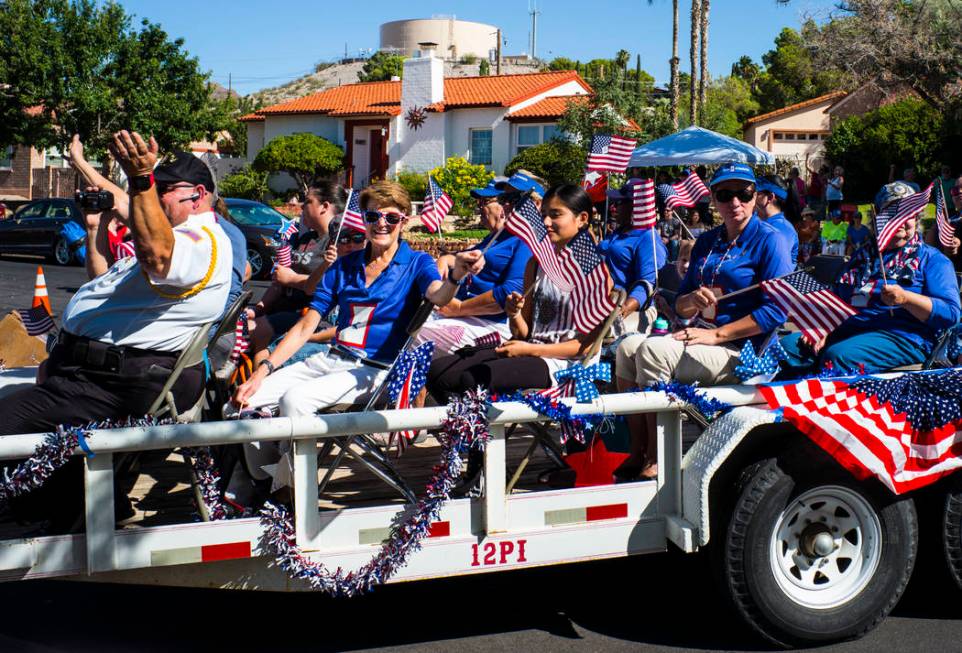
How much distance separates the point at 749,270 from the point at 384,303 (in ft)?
5.88

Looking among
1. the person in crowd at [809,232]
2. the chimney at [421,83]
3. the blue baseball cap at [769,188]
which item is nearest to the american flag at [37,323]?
the blue baseball cap at [769,188]

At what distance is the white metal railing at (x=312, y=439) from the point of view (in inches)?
130

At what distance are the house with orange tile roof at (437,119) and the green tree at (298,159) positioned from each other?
196 centimetres

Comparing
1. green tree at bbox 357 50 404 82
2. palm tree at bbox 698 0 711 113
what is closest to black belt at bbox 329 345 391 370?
palm tree at bbox 698 0 711 113

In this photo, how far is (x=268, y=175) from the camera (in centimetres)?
4119

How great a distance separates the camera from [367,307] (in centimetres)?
482

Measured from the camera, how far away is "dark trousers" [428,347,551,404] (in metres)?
4.59

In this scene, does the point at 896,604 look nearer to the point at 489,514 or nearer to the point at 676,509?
the point at 676,509

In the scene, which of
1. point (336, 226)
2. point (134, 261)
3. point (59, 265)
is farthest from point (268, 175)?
point (134, 261)

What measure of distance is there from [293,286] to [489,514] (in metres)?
3.17

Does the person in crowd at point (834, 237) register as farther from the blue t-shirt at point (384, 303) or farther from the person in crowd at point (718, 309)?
the blue t-shirt at point (384, 303)

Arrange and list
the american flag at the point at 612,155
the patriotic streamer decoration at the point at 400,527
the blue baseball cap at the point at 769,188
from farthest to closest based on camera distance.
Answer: the blue baseball cap at the point at 769,188, the american flag at the point at 612,155, the patriotic streamer decoration at the point at 400,527

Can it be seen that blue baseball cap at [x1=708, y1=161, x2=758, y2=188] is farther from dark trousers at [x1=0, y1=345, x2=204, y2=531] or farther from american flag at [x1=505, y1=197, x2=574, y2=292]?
dark trousers at [x1=0, y1=345, x2=204, y2=531]

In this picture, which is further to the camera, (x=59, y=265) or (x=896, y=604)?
(x=59, y=265)
